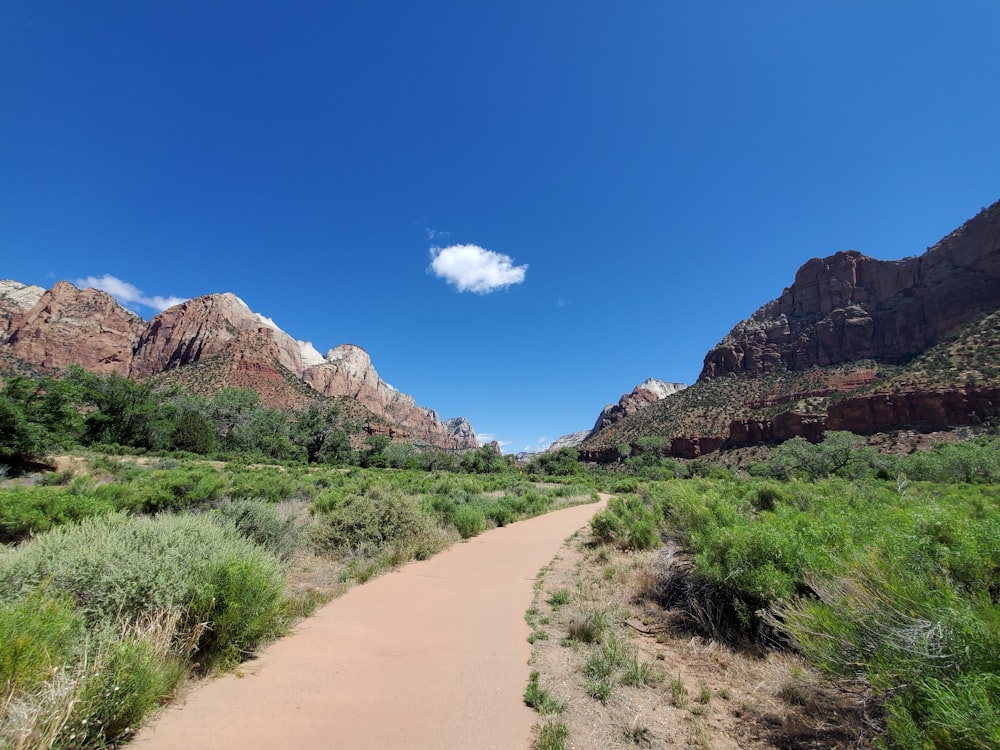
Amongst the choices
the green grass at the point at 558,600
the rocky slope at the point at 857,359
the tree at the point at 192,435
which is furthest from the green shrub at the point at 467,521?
the rocky slope at the point at 857,359

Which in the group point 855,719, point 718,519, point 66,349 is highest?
point 66,349

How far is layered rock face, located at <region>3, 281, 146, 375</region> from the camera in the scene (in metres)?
103

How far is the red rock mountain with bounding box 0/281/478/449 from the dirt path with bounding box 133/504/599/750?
91232 millimetres

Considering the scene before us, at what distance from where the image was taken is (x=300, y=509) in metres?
12.9

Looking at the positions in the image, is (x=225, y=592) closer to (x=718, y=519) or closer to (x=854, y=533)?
(x=854, y=533)

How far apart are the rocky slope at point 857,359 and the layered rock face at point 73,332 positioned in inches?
5147

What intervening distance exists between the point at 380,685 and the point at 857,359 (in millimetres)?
102816

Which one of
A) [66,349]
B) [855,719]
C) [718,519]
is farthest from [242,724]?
[66,349]

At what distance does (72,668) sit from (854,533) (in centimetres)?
764

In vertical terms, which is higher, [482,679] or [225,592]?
[225,592]

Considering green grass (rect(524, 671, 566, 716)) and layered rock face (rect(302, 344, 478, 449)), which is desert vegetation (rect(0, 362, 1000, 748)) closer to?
green grass (rect(524, 671, 566, 716))

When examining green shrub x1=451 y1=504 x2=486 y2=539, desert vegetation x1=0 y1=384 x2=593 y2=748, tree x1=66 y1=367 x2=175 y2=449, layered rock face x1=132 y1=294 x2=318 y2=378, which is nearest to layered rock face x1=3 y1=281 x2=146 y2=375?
layered rock face x1=132 y1=294 x2=318 y2=378

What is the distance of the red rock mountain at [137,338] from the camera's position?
91250mm

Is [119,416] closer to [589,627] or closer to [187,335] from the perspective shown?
[589,627]
